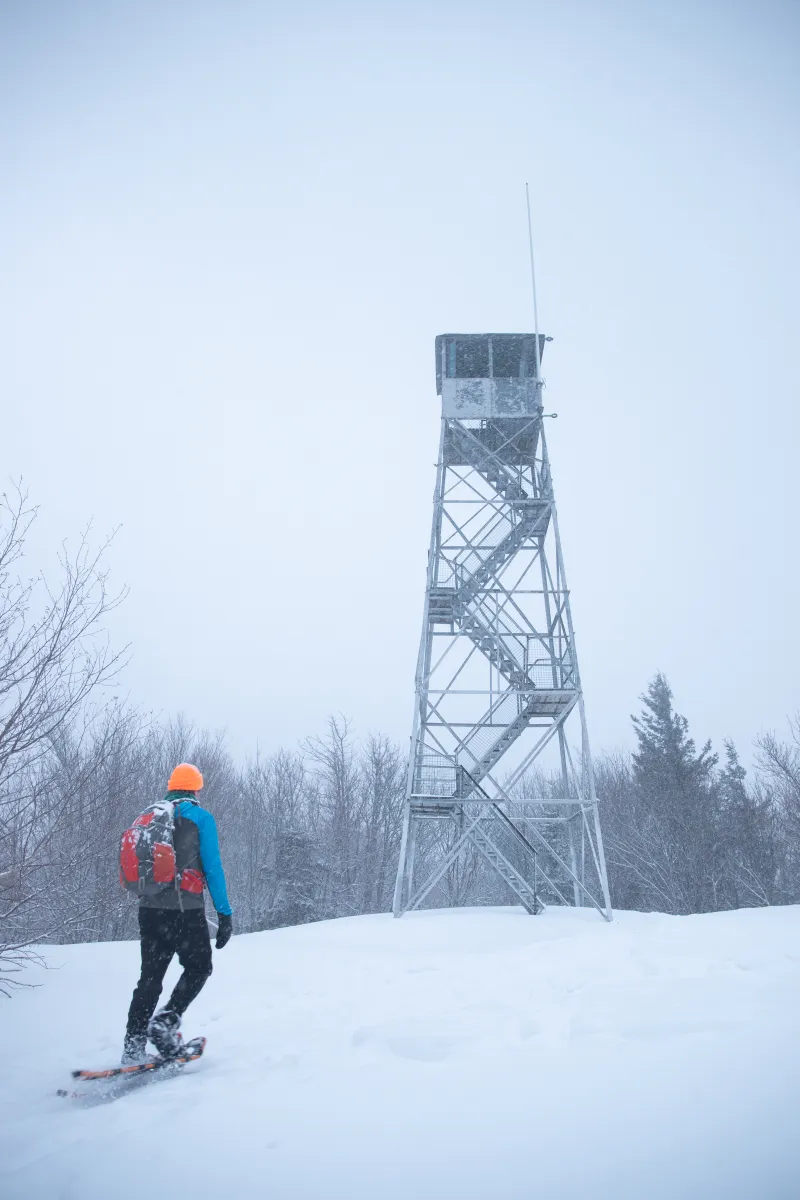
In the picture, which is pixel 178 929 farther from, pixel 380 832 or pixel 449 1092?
pixel 380 832

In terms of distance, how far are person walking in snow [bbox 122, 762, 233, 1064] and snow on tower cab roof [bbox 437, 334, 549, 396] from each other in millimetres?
14380

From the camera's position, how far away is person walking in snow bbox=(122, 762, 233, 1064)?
4145 mm

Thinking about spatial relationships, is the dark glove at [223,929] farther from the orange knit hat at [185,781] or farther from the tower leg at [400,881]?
the tower leg at [400,881]

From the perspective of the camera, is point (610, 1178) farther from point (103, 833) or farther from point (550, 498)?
point (103, 833)

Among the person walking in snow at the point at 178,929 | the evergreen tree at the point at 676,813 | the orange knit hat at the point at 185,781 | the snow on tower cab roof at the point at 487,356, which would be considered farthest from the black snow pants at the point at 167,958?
the evergreen tree at the point at 676,813

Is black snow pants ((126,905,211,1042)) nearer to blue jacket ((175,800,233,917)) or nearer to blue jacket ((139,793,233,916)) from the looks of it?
blue jacket ((139,793,233,916))

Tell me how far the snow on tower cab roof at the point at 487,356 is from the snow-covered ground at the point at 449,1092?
45.8 feet

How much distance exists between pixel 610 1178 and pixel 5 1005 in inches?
220

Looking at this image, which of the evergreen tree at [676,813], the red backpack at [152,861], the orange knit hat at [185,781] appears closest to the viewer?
the red backpack at [152,861]

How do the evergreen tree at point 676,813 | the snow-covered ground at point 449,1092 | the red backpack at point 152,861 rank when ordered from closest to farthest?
1. the snow-covered ground at point 449,1092
2. the red backpack at point 152,861
3. the evergreen tree at point 676,813

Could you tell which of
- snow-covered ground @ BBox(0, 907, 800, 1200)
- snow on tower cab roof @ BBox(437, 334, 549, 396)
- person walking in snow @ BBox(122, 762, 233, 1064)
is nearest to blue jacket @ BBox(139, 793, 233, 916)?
person walking in snow @ BBox(122, 762, 233, 1064)

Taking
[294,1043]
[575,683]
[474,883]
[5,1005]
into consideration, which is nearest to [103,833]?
[575,683]

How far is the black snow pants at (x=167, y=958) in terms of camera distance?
13.8 ft

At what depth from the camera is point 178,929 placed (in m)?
4.36
